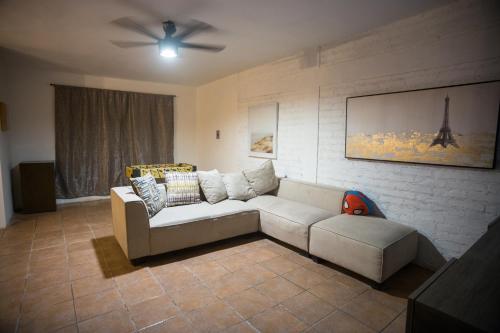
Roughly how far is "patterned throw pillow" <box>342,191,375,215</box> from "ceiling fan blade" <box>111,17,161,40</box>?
2861 mm

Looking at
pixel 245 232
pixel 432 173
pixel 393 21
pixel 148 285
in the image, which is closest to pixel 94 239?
pixel 148 285

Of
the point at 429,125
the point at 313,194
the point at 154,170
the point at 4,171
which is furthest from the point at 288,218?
the point at 4,171

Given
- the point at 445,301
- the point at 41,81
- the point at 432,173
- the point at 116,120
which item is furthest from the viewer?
the point at 116,120

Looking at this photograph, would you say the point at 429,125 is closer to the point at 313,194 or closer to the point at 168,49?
the point at 313,194

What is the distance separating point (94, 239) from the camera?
3.44m

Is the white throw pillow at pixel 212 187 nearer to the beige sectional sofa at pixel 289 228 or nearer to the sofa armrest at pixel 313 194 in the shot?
the beige sectional sofa at pixel 289 228

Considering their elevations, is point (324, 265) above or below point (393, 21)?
below

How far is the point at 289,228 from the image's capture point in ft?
9.94

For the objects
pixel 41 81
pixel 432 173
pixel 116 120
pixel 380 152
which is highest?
pixel 41 81

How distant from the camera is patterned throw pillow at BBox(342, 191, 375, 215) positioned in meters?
3.00

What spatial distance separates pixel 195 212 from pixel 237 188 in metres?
0.79

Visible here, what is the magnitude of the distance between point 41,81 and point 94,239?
330cm

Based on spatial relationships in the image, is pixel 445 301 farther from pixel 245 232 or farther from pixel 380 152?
pixel 245 232

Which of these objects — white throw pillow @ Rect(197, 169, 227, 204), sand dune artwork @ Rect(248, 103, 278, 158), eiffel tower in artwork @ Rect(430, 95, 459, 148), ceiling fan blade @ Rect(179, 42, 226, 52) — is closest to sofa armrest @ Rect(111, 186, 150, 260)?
white throw pillow @ Rect(197, 169, 227, 204)
